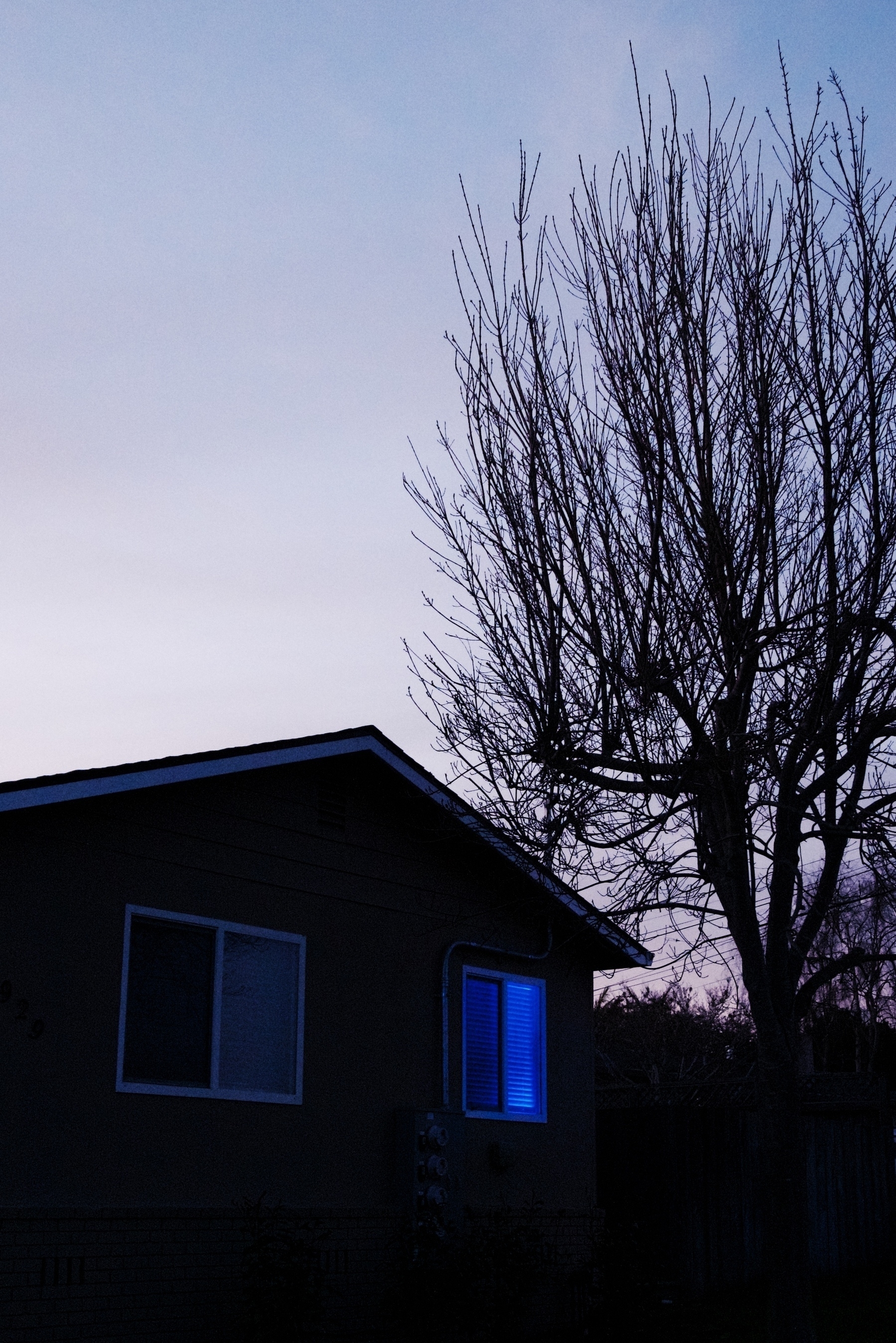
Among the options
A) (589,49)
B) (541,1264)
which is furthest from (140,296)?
(541,1264)

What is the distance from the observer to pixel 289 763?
12.2 m

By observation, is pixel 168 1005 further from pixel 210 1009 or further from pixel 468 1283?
pixel 468 1283

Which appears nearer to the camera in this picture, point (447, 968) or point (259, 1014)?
point (259, 1014)

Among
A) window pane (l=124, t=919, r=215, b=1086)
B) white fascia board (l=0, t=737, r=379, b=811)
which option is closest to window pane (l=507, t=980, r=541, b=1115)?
white fascia board (l=0, t=737, r=379, b=811)

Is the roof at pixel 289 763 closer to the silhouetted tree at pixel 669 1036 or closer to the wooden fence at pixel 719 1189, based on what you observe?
the wooden fence at pixel 719 1189

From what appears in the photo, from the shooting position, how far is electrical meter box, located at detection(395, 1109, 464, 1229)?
12.5 meters

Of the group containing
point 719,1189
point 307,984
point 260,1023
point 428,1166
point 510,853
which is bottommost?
point 719,1189

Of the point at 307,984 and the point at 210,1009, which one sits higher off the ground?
the point at 307,984

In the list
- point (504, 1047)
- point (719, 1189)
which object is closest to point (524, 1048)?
point (504, 1047)

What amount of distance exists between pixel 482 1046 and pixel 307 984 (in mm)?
2503

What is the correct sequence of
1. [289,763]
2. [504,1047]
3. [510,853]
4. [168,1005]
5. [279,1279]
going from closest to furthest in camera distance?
1. [279,1279]
2. [168,1005]
3. [289,763]
4. [510,853]
5. [504,1047]

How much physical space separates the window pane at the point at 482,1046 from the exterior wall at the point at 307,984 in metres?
0.24

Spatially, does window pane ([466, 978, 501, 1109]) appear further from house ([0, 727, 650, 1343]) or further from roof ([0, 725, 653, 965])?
roof ([0, 725, 653, 965])

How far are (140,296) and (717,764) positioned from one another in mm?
6622
